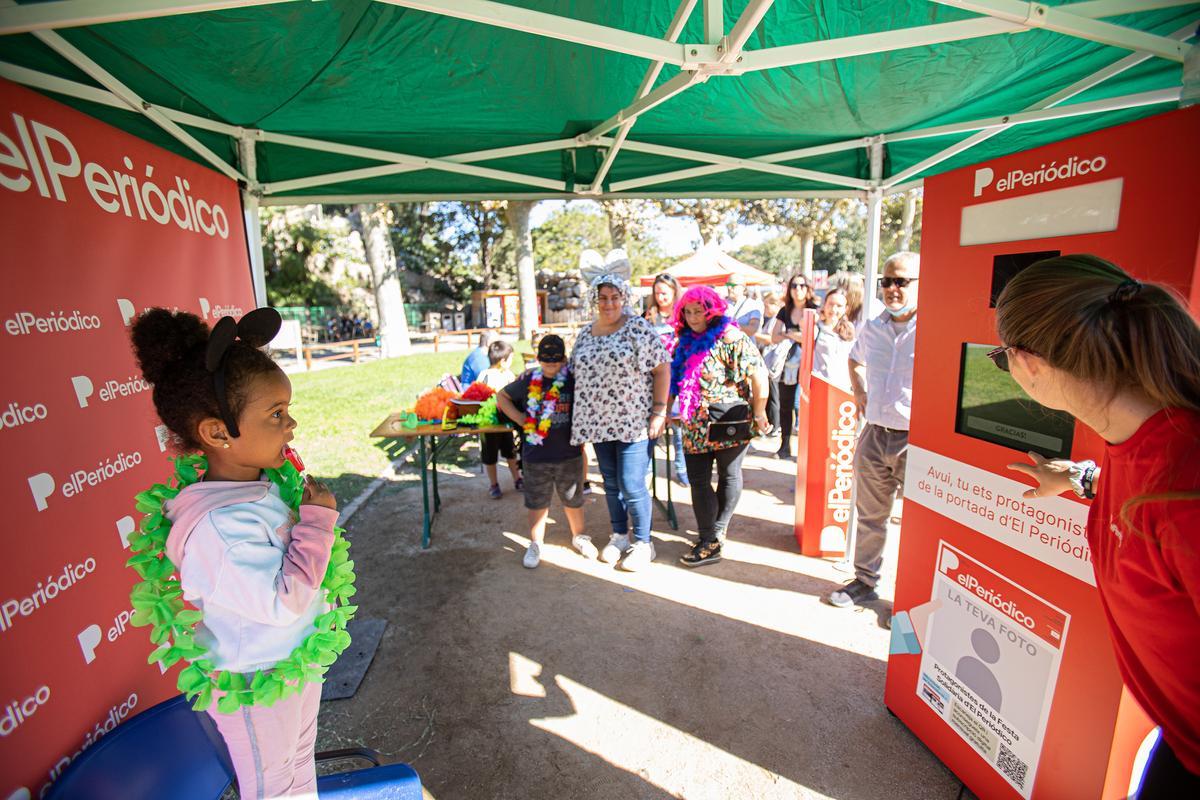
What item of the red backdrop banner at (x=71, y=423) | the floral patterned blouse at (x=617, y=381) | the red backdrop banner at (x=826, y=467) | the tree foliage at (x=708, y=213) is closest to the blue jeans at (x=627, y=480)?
the floral patterned blouse at (x=617, y=381)

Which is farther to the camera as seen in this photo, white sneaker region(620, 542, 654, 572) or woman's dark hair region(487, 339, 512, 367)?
woman's dark hair region(487, 339, 512, 367)

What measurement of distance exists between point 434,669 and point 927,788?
2255mm

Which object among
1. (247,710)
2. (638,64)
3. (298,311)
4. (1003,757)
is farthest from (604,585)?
(298,311)

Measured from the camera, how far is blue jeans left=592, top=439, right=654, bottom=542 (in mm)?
3719

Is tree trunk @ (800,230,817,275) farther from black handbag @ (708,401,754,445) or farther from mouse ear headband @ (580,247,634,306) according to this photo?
black handbag @ (708,401,754,445)

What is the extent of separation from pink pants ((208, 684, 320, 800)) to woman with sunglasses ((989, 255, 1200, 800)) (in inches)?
75.9

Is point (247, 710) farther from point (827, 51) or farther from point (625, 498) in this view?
point (827, 51)

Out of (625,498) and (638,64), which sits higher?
(638,64)

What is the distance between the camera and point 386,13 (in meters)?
2.15

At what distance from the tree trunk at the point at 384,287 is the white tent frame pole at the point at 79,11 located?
1710cm

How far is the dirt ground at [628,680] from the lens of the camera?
7.20 feet

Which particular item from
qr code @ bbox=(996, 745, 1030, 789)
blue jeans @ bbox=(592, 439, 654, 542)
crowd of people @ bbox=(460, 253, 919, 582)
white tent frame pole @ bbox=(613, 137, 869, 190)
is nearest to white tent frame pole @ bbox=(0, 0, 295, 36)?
crowd of people @ bbox=(460, 253, 919, 582)

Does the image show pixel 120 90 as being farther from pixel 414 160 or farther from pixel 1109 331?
pixel 1109 331

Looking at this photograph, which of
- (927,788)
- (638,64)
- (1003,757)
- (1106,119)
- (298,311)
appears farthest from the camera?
(298,311)
